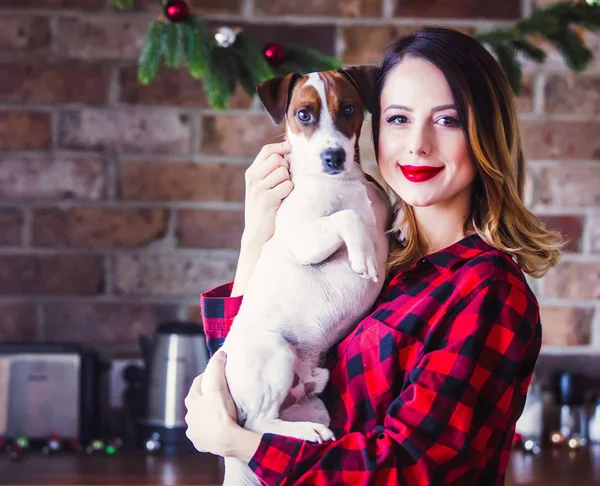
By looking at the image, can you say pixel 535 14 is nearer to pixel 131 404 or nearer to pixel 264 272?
pixel 264 272

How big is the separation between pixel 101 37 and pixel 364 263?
1.30 m

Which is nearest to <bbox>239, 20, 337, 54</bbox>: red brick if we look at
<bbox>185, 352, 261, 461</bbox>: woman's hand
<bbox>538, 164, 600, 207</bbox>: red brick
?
<bbox>538, 164, 600, 207</bbox>: red brick

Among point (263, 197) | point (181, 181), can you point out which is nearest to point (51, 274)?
point (181, 181)

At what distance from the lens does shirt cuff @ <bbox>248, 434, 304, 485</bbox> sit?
930 millimetres

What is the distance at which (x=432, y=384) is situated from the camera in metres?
0.92

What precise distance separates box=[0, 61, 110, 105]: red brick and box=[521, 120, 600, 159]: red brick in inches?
42.5

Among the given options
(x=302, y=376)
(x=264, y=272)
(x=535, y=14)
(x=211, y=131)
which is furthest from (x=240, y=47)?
(x=302, y=376)

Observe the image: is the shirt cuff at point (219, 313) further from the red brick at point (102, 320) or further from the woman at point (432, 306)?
the red brick at point (102, 320)

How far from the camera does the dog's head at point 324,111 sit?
3.34 ft

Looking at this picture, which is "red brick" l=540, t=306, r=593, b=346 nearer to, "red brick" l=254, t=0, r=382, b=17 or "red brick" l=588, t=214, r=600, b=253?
"red brick" l=588, t=214, r=600, b=253

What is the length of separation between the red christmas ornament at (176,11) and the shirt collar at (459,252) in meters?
0.78

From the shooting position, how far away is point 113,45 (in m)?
2.01

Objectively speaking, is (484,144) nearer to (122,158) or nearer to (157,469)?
(157,469)

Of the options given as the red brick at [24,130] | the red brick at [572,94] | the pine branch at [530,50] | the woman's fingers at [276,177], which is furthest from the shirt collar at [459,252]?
the red brick at [24,130]
